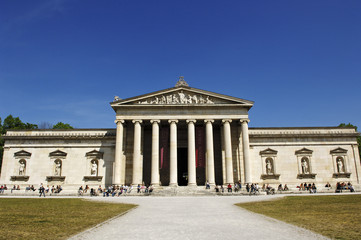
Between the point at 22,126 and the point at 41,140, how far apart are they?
30814 mm

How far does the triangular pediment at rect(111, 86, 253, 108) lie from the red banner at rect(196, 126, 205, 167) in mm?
4537

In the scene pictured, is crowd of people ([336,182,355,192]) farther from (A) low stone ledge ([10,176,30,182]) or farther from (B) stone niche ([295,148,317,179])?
(A) low stone ledge ([10,176,30,182])

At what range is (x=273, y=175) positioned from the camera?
47.8m

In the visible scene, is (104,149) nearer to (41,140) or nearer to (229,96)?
(41,140)

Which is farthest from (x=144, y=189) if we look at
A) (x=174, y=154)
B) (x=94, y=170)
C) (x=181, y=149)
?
(x=181, y=149)

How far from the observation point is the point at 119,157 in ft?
143

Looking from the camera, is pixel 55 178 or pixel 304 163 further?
pixel 304 163

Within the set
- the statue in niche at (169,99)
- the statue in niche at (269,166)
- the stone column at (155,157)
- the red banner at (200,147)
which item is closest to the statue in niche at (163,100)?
the statue in niche at (169,99)

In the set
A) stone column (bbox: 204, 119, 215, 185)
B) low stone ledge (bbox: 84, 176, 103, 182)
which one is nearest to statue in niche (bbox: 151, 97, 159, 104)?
stone column (bbox: 204, 119, 215, 185)

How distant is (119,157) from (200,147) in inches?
502

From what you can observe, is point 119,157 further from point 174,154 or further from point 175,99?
point 175,99

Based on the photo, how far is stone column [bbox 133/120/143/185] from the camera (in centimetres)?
4284

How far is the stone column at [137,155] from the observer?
141ft

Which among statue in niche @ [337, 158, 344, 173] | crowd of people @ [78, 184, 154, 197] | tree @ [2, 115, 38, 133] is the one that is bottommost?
crowd of people @ [78, 184, 154, 197]
